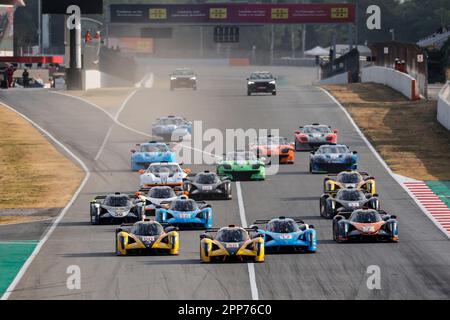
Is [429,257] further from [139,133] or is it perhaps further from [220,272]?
[139,133]

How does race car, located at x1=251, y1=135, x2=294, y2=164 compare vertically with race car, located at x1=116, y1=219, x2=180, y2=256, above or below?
above

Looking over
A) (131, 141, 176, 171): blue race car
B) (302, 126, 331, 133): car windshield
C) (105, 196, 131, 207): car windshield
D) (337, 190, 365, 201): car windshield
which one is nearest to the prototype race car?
(302, 126, 331, 133): car windshield

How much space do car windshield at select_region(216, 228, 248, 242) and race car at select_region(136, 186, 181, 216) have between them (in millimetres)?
9347

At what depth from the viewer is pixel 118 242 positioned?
1542 inches

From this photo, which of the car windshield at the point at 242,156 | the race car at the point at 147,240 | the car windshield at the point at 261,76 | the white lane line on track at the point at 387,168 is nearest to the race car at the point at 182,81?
the car windshield at the point at 261,76

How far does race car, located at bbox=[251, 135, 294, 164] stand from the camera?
2442 inches

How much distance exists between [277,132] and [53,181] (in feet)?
61.2

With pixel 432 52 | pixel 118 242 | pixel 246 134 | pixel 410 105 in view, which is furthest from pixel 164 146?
pixel 432 52

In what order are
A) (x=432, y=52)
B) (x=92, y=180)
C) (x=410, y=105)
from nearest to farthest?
(x=92, y=180), (x=410, y=105), (x=432, y=52)

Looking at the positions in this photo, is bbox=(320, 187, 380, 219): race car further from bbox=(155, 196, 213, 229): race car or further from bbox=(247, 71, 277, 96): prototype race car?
bbox=(247, 71, 277, 96): prototype race car

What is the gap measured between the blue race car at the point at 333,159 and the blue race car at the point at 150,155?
6.52m

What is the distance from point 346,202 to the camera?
4550 cm

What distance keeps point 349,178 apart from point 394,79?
45990mm

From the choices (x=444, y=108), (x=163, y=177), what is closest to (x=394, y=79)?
(x=444, y=108)
